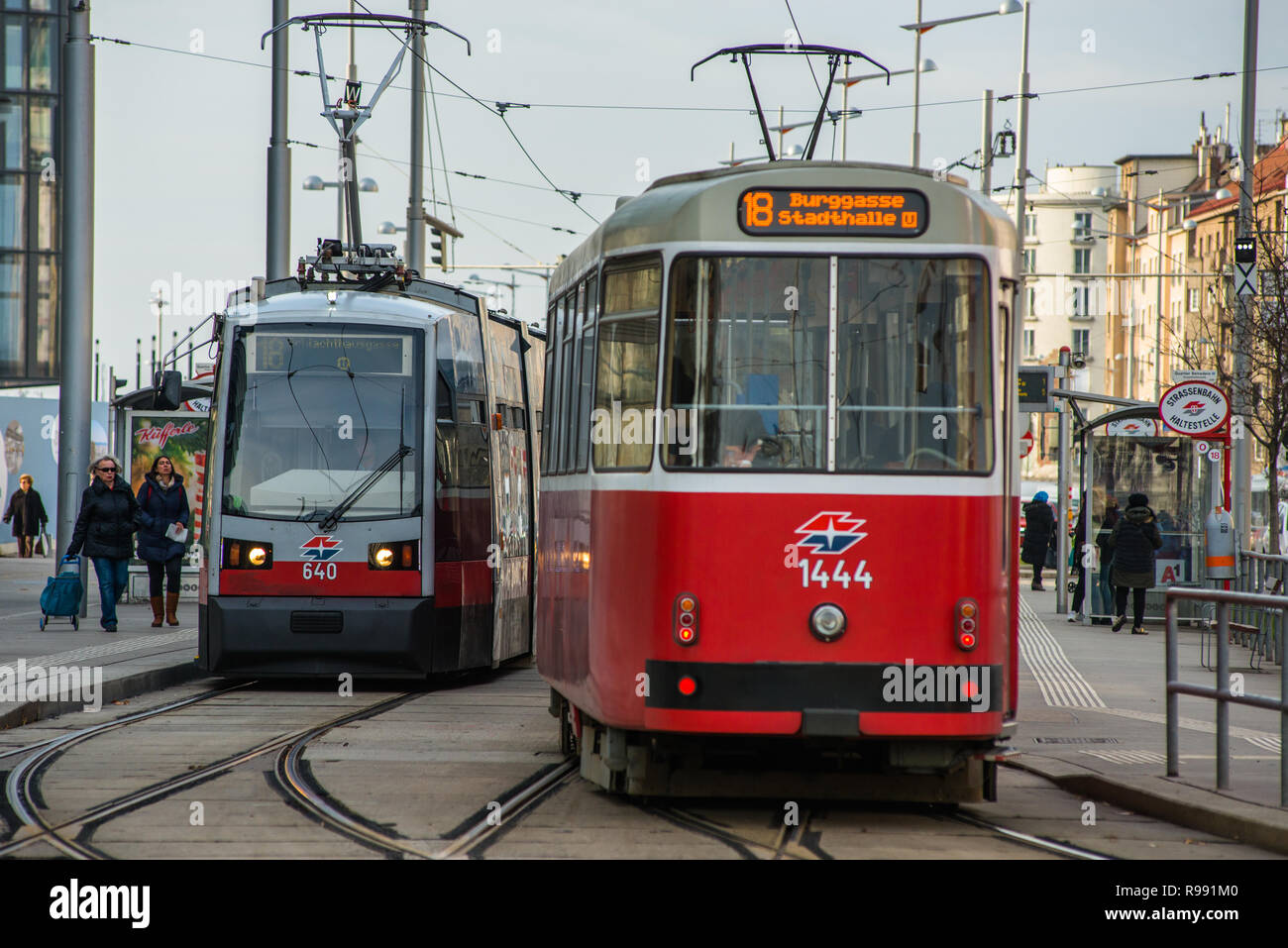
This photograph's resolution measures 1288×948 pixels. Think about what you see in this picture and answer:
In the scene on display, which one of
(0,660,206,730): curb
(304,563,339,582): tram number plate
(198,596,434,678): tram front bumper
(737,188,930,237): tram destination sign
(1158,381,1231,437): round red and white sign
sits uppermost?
(737,188,930,237): tram destination sign

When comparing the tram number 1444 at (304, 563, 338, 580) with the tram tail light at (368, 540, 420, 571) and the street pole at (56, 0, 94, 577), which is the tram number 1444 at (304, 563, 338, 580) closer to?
the tram tail light at (368, 540, 420, 571)

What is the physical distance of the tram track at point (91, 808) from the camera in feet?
26.1

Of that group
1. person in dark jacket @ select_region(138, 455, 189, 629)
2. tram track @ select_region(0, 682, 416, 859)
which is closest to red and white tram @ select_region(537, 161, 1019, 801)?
tram track @ select_region(0, 682, 416, 859)

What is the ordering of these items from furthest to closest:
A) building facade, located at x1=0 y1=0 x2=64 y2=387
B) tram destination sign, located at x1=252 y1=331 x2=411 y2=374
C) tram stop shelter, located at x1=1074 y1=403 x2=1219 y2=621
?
building facade, located at x1=0 y1=0 x2=64 y2=387 < tram stop shelter, located at x1=1074 y1=403 x2=1219 y2=621 < tram destination sign, located at x1=252 y1=331 x2=411 y2=374

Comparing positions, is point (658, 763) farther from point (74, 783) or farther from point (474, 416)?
point (474, 416)

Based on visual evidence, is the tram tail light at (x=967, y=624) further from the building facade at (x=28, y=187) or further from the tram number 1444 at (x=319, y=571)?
the building facade at (x=28, y=187)

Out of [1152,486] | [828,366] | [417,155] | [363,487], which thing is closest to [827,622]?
[828,366]

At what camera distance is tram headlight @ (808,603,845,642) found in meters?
8.30

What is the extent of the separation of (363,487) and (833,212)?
721 centimetres

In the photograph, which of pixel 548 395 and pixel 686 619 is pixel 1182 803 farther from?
pixel 548 395

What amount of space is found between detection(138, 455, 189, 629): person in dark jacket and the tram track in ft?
23.4
